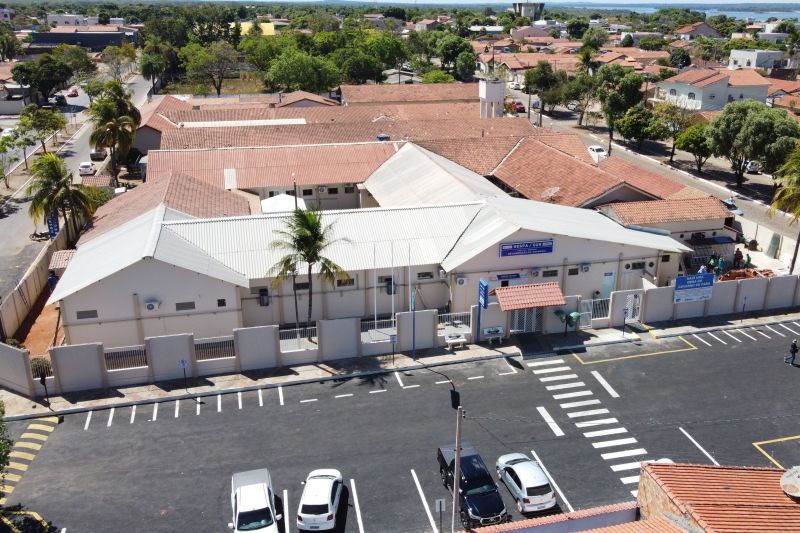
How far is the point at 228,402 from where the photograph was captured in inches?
1340

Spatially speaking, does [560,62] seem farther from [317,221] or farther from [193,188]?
[317,221]

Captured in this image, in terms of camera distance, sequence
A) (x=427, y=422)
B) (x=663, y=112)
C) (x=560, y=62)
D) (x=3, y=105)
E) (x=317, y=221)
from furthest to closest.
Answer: (x=560, y=62), (x=3, y=105), (x=663, y=112), (x=317, y=221), (x=427, y=422)

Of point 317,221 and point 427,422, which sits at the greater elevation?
point 317,221

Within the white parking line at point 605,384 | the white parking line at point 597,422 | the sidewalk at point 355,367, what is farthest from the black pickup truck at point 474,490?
the white parking line at point 605,384

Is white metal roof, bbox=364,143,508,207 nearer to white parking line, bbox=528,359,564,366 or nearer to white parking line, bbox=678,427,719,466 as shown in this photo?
white parking line, bbox=528,359,564,366

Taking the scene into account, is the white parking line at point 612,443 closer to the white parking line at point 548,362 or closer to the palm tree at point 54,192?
the white parking line at point 548,362

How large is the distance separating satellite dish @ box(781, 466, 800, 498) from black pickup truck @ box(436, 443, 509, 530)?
9.44 meters

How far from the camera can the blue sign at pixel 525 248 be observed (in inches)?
1598

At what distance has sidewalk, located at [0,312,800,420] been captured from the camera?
3394 cm

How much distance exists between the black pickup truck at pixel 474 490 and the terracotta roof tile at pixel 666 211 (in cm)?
2644

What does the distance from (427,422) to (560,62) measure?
142723mm

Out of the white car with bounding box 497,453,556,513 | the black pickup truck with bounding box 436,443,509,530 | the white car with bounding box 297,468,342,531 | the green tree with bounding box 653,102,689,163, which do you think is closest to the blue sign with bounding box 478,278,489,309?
the black pickup truck with bounding box 436,443,509,530

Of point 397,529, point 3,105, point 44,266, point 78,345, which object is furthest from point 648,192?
point 3,105

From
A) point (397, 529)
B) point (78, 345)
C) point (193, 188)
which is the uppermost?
point (193, 188)
